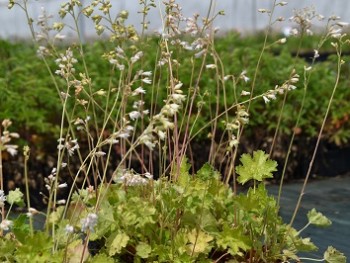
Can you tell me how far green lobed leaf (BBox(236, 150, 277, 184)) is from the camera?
2695 mm

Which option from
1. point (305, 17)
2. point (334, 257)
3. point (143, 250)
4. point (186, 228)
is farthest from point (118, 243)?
point (305, 17)

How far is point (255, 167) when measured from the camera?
2717 mm

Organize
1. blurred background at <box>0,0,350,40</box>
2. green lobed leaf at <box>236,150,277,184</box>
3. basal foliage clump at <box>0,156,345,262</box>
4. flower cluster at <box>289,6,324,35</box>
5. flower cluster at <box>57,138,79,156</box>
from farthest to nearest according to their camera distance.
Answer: blurred background at <box>0,0,350,40</box> → flower cluster at <box>289,6,324,35</box> → green lobed leaf at <box>236,150,277,184</box> → basal foliage clump at <box>0,156,345,262</box> → flower cluster at <box>57,138,79,156</box>

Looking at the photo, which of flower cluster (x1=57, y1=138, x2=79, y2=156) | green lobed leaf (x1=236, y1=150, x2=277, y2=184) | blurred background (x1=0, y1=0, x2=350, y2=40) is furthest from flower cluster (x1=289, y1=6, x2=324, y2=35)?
blurred background (x1=0, y1=0, x2=350, y2=40)

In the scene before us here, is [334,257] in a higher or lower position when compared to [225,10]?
higher

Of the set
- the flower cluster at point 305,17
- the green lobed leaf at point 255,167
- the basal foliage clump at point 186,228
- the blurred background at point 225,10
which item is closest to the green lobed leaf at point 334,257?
the basal foliage clump at point 186,228

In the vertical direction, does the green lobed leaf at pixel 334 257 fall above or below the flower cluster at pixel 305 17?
below

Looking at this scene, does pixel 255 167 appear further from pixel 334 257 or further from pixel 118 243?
pixel 118 243

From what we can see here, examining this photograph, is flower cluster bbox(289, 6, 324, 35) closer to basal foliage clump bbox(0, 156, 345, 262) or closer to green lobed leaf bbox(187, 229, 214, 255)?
basal foliage clump bbox(0, 156, 345, 262)

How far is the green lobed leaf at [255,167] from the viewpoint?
8.84 ft

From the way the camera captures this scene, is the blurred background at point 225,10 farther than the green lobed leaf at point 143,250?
Yes

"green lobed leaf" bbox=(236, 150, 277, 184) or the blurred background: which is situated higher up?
"green lobed leaf" bbox=(236, 150, 277, 184)

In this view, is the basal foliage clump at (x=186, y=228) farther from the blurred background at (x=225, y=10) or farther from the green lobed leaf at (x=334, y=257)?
the blurred background at (x=225, y=10)

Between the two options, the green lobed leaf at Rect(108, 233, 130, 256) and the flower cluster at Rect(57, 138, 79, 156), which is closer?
the flower cluster at Rect(57, 138, 79, 156)
